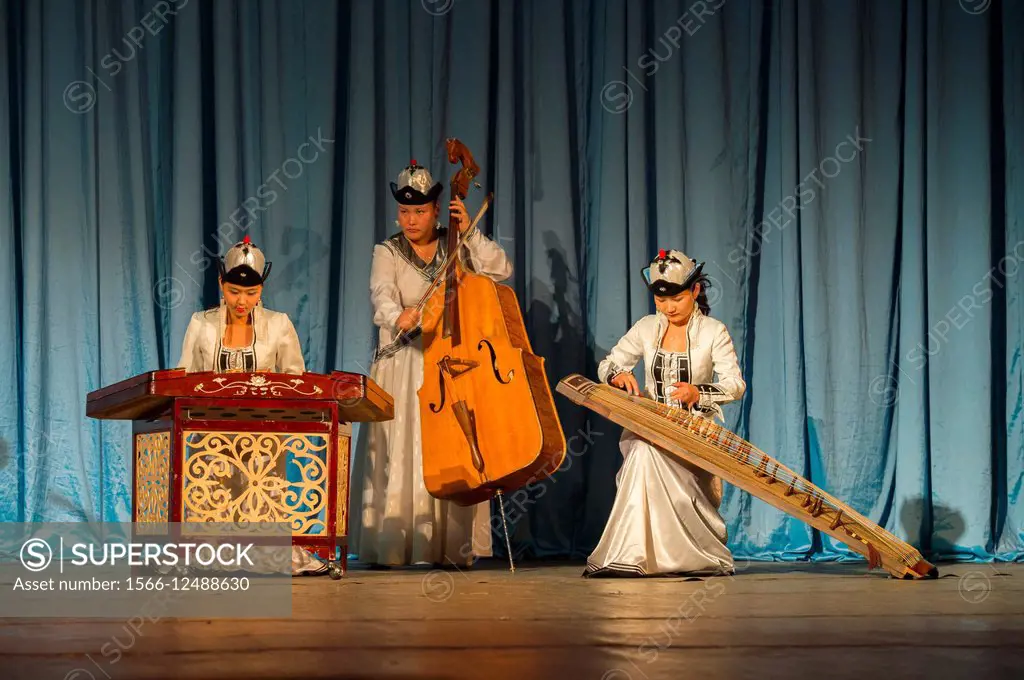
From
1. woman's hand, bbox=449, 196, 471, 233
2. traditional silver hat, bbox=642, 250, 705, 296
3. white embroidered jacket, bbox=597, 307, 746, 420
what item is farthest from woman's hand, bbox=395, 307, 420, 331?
traditional silver hat, bbox=642, 250, 705, 296

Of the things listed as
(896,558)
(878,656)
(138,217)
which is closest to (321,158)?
(138,217)

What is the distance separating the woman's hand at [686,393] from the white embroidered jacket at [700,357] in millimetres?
100

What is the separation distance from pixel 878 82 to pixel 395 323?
2.43 m

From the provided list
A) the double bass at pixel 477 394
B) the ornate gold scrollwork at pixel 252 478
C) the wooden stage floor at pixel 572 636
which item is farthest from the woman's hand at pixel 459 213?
the wooden stage floor at pixel 572 636

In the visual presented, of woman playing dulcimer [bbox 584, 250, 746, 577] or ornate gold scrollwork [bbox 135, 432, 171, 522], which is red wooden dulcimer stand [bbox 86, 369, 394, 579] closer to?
ornate gold scrollwork [bbox 135, 432, 171, 522]

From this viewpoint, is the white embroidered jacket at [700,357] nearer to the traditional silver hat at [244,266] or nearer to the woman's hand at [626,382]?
the woman's hand at [626,382]

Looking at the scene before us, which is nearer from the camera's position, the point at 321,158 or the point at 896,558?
the point at 896,558

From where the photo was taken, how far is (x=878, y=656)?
81.6 inches

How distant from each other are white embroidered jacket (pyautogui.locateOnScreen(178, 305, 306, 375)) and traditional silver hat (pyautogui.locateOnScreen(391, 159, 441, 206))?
0.65 metres

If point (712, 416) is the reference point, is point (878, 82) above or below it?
above

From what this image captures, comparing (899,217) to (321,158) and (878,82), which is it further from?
(321,158)

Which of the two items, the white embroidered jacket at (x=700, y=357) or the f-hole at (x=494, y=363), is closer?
the f-hole at (x=494, y=363)

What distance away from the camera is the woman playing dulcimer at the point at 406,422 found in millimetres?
4551

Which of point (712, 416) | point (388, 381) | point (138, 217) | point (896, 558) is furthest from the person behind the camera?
point (138, 217)
